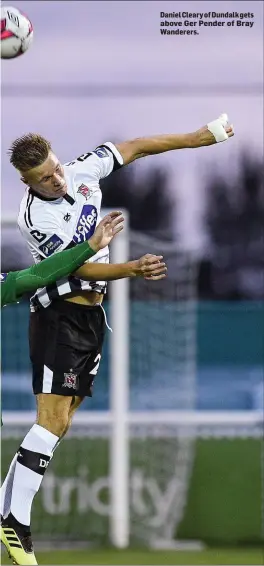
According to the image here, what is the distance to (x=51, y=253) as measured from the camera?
5.71 m

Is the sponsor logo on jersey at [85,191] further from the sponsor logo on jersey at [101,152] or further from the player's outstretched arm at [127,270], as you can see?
the player's outstretched arm at [127,270]

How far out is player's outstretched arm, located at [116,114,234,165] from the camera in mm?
5848

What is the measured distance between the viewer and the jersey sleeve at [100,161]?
5.89 m

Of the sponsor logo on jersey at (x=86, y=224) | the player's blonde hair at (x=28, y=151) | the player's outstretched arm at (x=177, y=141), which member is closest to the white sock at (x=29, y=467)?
the sponsor logo on jersey at (x=86, y=224)

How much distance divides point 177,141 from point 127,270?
2.84 ft

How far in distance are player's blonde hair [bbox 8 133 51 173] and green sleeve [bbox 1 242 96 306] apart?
0.46 metres

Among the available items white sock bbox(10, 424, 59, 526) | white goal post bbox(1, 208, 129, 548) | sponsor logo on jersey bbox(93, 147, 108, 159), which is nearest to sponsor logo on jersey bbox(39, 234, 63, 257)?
sponsor logo on jersey bbox(93, 147, 108, 159)

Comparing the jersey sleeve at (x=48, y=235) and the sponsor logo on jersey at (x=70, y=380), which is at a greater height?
the jersey sleeve at (x=48, y=235)

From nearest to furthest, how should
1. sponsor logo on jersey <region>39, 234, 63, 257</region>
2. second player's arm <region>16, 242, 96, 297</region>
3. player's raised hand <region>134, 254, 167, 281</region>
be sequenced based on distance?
player's raised hand <region>134, 254, 167, 281</region>
second player's arm <region>16, 242, 96, 297</region>
sponsor logo on jersey <region>39, 234, 63, 257</region>

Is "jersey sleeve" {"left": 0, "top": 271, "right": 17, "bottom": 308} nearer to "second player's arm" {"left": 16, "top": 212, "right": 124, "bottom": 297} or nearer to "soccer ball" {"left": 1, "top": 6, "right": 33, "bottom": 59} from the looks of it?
"second player's arm" {"left": 16, "top": 212, "right": 124, "bottom": 297}

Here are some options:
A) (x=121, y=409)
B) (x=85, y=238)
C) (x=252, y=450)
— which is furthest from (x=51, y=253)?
(x=252, y=450)

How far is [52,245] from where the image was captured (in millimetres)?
5688

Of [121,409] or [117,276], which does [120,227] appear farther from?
[121,409]

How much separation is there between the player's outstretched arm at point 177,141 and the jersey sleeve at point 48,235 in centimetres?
55
